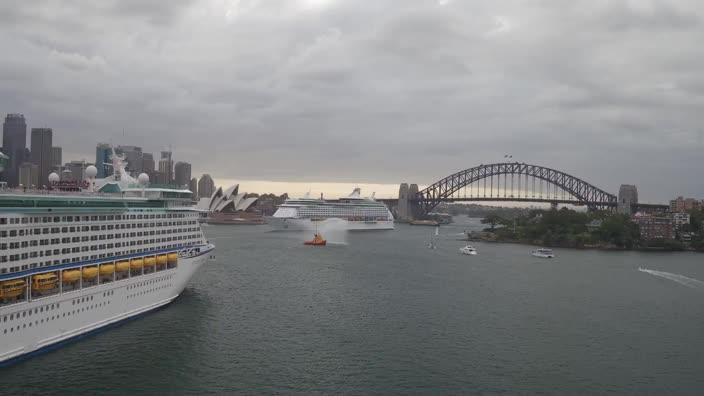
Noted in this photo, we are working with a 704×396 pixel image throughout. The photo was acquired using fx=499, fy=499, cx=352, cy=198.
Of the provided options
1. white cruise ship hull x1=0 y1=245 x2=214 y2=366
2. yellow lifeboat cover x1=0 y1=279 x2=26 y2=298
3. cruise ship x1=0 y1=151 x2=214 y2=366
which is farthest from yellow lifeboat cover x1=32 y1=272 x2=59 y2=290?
yellow lifeboat cover x1=0 y1=279 x2=26 y2=298

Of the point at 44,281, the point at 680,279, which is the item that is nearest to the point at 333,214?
the point at 680,279

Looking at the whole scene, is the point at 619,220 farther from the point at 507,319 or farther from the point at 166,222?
the point at 166,222

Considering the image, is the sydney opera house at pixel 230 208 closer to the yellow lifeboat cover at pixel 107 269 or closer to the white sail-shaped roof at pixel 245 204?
the white sail-shaped roof at pixel 245 204

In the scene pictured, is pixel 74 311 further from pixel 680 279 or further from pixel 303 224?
pixel 303 224

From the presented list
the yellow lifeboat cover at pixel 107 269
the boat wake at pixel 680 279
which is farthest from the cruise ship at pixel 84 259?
the boat wake at pixel 680 279

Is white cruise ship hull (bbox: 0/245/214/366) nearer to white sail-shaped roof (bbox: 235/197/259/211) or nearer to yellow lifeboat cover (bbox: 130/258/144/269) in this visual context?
yellow lifeboat cover (bbox: 130/258/144/269)

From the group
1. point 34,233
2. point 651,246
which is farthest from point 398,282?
point 651,246
